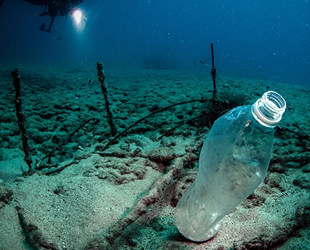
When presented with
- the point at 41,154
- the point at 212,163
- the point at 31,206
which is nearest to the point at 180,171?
the point at 212,163

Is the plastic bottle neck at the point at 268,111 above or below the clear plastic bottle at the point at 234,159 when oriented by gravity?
above

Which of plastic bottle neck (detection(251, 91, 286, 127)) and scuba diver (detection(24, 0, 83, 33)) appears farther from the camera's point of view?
scuba diver (detection(24, 0, 83, 33))

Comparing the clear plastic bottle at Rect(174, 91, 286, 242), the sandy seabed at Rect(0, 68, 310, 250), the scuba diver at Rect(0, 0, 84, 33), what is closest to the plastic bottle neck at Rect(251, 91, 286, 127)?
the clear plastic bottle at Rect(174, 91, 286, 242)

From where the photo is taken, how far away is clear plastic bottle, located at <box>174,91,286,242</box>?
1.12 m

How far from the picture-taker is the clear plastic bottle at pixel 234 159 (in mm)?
1124

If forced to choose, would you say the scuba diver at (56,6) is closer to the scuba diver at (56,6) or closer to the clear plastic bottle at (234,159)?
the scuba diver at (56,6)

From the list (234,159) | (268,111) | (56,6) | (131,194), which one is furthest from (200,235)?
(56,6)

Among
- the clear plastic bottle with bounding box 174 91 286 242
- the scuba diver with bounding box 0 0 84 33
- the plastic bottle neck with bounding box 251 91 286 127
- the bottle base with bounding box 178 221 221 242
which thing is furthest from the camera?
the scuba diver with bounding box 0 0 84 33

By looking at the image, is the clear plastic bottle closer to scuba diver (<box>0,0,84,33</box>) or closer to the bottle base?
the bottle base

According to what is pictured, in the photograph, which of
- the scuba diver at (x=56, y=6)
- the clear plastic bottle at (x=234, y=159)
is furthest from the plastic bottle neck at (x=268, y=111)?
the scuba diver at (x=56, y=6)

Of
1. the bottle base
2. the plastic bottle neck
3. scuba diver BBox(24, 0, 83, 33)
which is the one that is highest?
scuba diver BBox(24, 0, 83, 33)

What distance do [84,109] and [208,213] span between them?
431 cm

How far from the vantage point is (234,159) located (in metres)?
1.16

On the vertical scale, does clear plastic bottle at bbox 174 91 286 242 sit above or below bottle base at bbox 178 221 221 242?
above
